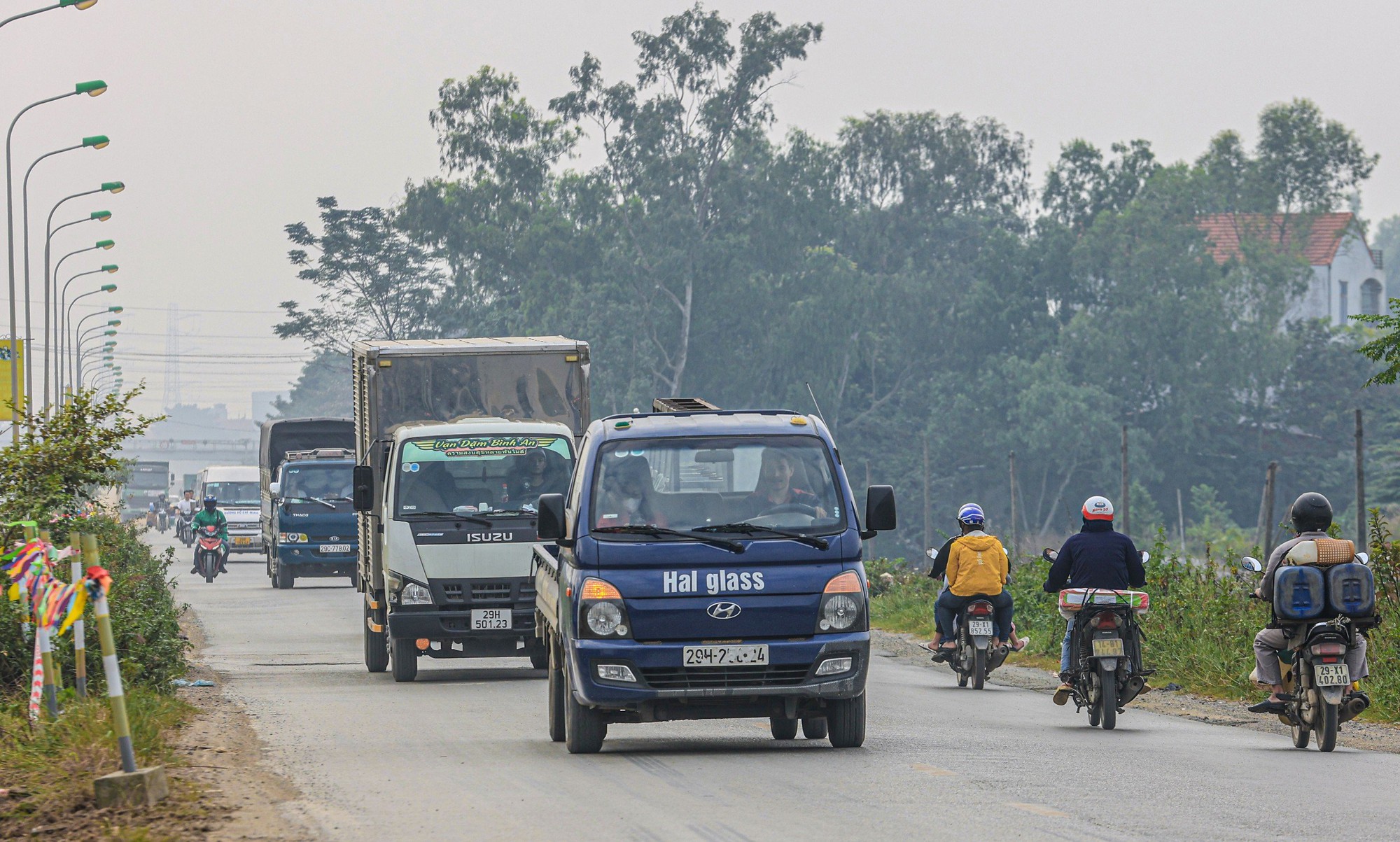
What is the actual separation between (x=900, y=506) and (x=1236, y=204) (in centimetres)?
1926

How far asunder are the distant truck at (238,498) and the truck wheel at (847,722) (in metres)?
44.5

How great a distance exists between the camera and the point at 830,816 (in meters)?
8.80

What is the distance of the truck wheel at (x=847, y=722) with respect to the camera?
11.6 metres

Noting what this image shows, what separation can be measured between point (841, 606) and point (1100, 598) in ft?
9.32

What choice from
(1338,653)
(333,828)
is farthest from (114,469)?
(1338,653)

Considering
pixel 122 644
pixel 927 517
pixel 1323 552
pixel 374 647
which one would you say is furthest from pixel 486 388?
pixel 927 517

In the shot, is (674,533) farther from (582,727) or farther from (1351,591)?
(1351,591)

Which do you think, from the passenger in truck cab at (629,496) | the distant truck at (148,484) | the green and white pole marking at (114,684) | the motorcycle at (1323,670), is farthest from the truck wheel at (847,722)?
the distant truck at (148,484)

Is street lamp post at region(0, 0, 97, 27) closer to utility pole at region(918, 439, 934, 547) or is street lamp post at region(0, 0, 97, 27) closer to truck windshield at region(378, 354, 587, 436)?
truck windshield at region(378, 354, 587, 436)

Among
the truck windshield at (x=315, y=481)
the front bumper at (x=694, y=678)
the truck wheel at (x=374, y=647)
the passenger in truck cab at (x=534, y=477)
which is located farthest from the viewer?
the truck windshield at (x=315, y=481)

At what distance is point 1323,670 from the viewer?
11766 mm

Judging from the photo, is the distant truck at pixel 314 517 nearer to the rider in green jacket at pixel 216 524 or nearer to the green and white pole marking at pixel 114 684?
the rider in green jacket at pixel 216 524

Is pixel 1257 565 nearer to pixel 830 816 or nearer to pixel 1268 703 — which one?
pixel 1268 703

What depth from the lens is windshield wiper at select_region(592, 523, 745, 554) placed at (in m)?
11.1
